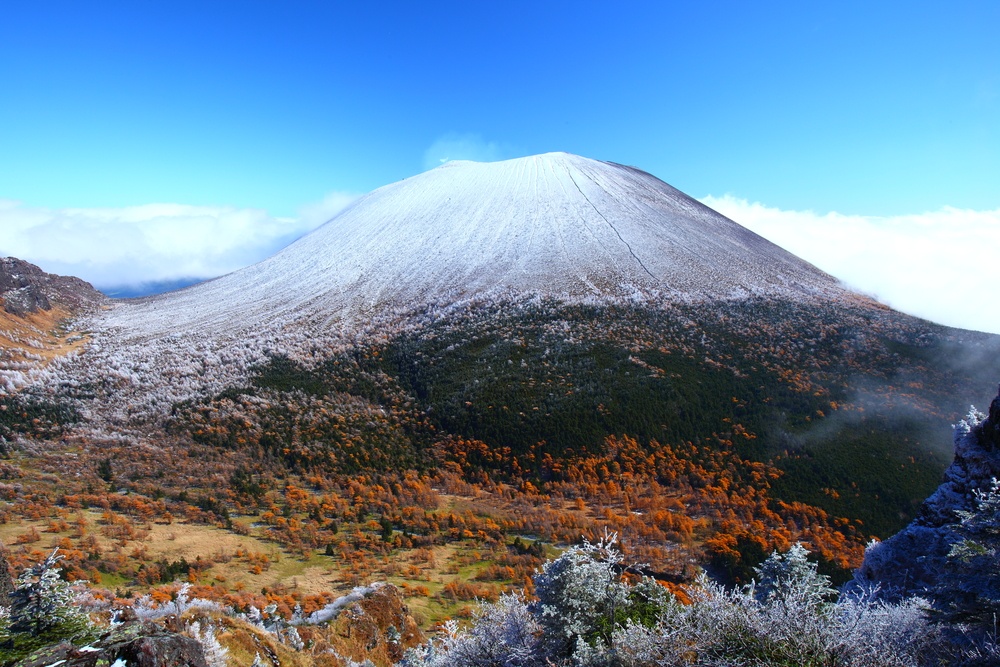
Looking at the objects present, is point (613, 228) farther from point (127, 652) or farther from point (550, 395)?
point (127, 652)

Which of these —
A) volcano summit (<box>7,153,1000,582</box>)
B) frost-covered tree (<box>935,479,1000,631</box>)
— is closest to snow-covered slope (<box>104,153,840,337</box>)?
volcano summit (<box>7,153,1000,582</box>)

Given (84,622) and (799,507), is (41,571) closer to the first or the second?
(84,622)

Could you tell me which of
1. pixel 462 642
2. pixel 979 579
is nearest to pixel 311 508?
pixel 462 642

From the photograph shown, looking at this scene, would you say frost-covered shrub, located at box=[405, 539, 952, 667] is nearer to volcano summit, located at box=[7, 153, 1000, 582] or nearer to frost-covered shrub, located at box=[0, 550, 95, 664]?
frost-covered shrub, located at box=[0, 550, 95, 664]

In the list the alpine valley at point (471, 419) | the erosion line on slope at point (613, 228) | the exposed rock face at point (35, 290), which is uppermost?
the erosion line on slope at point (613, 228)

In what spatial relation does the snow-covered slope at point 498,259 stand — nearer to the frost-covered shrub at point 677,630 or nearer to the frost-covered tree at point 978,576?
the frost-covered shrub at point 677,630

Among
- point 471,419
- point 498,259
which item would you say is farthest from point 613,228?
point 471,419

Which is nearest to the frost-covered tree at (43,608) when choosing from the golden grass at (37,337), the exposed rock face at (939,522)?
the exposed rock face at (939,522)

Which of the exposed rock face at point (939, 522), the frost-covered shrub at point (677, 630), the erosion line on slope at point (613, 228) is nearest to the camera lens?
the frost-covered shrub at point (677, 630)
